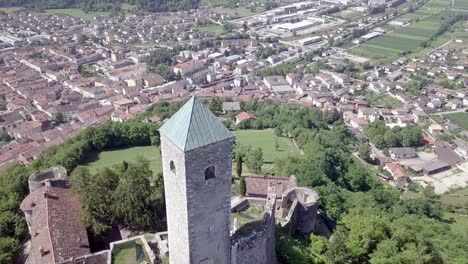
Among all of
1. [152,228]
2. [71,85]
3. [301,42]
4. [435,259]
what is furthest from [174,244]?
[301,42]

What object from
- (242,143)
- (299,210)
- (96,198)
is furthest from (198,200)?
(242,143)

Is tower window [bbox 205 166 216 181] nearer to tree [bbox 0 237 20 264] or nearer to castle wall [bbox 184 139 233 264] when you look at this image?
castle wall [bbox 184 139 233 264]

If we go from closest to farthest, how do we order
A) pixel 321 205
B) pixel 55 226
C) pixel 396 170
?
pixel 55 226
pixel 321 205
pixel 396 170

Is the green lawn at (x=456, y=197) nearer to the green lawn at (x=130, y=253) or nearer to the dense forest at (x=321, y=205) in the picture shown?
the dense forest at (x=321, y=205)

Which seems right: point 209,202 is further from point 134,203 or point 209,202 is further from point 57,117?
point 57,117

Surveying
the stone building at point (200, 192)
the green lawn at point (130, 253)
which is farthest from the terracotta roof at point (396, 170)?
the green lawn at point (130, 253)

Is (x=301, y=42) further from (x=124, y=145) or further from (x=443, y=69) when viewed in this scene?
(x=124, y=145)
